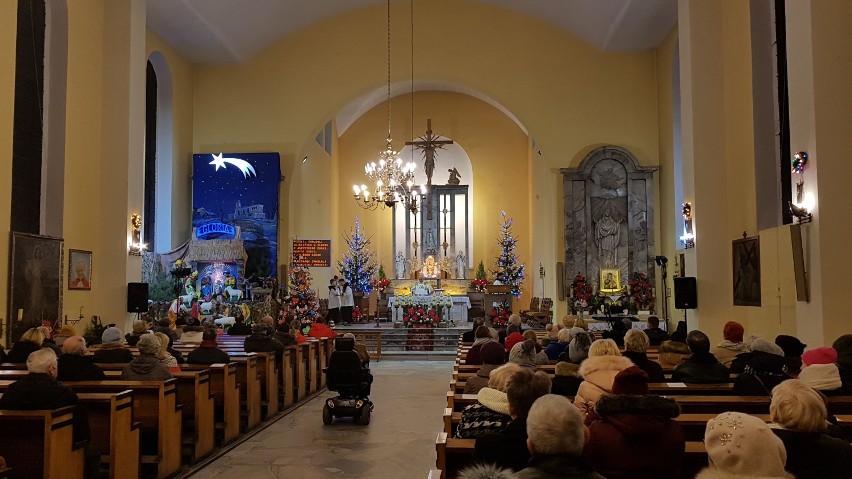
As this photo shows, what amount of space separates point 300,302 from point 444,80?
6.05 meters

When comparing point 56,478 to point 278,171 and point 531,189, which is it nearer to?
point 278,171

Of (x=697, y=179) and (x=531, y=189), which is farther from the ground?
(x=531, y=189)

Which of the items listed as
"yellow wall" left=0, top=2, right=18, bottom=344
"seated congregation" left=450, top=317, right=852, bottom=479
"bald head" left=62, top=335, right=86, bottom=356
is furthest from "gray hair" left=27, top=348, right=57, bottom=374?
"yellow wall" left=0, top=2, right=18, bottom=344

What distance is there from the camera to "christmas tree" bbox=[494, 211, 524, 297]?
67.9ft

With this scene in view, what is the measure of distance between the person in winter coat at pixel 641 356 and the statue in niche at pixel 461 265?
17050 mm

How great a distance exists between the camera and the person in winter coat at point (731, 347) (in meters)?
6.14

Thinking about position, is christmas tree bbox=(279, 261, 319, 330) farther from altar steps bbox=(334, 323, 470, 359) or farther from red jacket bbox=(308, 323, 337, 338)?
red jacket bbox=(308, 323, 337, 338)

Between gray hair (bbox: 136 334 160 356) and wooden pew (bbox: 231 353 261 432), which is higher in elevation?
gray hair (bbox: 136 334 160 356)

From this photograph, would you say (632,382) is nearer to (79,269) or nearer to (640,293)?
(79,269)

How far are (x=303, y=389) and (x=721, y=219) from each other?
21.2 ft

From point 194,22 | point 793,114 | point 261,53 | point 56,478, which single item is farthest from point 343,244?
point 56,478

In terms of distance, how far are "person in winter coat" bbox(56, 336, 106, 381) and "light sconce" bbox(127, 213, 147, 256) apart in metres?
6.60

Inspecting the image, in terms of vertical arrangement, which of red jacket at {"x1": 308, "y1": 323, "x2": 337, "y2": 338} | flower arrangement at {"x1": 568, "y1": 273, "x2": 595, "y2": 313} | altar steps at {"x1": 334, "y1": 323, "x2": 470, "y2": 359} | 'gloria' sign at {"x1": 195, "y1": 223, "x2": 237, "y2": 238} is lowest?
altar steps at {"x1": 334, "y1": 323, "x2": 470, "y2": 359}

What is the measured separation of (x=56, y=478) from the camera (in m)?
4.24
